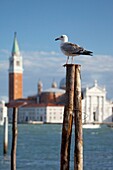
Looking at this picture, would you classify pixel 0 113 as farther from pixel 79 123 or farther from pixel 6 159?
pixel 79 123

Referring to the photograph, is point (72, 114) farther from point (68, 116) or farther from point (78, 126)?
point (78, 126)

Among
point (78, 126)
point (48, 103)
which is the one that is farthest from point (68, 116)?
point (48, 103)

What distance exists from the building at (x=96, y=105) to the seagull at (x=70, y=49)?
7756cm

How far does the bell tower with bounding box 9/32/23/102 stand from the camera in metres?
86.6

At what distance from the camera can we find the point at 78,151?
22.2 ft

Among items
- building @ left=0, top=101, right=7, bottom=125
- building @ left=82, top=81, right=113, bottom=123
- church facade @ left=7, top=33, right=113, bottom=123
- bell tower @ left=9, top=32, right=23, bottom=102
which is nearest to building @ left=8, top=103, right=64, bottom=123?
church facade @ left=7, top=33, right=113, bottom=123

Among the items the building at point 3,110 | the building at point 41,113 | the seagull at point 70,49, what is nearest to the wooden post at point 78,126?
the seagull at point 70,49

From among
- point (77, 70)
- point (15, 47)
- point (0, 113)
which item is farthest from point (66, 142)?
point (15, 47)

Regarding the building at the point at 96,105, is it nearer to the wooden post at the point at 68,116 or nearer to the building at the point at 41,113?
the building at the point at 41,113

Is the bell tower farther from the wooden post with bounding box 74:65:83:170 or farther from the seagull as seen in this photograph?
the wooden post with bounding box 74:65:83:170

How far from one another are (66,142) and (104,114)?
81220 mm

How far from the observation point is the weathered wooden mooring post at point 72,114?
6.76 meters

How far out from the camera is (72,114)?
6789 millimetres

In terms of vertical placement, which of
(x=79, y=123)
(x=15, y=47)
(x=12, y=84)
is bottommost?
(x=79, y=123)
